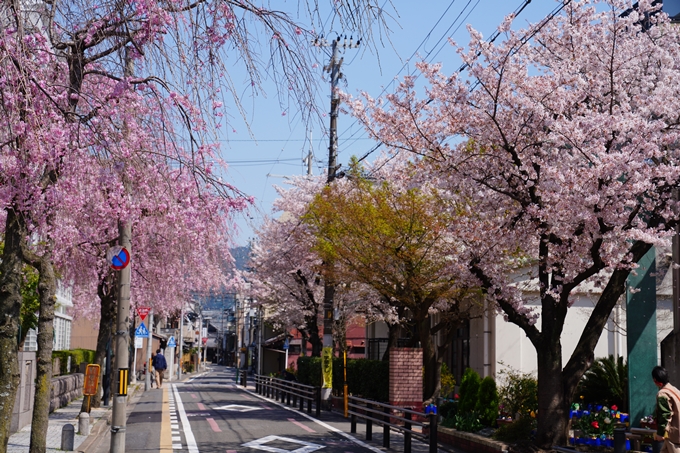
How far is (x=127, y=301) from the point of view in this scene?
50.0 ft

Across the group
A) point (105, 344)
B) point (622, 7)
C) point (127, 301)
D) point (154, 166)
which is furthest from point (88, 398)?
point (622, 7)

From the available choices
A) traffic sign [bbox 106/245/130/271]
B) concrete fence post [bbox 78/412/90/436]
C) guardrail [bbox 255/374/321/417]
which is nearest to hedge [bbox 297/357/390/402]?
guardrail [bbox 255/374/321/417]

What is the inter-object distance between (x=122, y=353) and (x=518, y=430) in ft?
25.9

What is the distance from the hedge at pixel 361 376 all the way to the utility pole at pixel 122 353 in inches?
557

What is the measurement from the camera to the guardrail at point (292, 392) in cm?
2675

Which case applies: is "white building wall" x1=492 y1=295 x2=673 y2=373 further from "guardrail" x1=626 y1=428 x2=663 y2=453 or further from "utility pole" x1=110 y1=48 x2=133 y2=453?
"utility pole" x1=110 y1=48 x2=133 y2=453

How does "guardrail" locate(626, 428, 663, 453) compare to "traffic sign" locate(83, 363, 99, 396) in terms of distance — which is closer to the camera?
"guardrail" locate(626, 428, 663, 453)

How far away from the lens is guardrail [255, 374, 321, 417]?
87.8 feet

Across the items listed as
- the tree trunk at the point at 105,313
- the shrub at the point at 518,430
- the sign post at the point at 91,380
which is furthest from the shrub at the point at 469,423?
the tree trunk at the point at 105,313

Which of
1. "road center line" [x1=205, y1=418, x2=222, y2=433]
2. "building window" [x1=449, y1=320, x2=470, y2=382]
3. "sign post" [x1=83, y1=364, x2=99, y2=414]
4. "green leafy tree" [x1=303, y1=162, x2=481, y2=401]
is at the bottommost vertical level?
"road center line" [x1=205, y1=418, x2=222, y2=433]

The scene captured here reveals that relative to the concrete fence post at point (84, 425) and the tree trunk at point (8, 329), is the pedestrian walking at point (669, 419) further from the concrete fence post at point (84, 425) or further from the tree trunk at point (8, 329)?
the concrete fence post at point (84, 425)

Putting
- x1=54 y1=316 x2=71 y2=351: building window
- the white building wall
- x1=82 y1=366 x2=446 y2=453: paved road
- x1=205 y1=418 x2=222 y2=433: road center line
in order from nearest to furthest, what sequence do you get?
1. x1=82 y1=366 x2=446 y2=453: paved road
2. x1=205 y1=418 x2=222 y2=433: road center line
3. the white building wall
4. x1=54 y1=316 x2=71 y2=351: building window

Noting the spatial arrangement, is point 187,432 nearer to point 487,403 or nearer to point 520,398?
point 487,403

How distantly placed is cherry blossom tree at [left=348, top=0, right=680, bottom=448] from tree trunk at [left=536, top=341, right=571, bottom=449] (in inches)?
0.9
